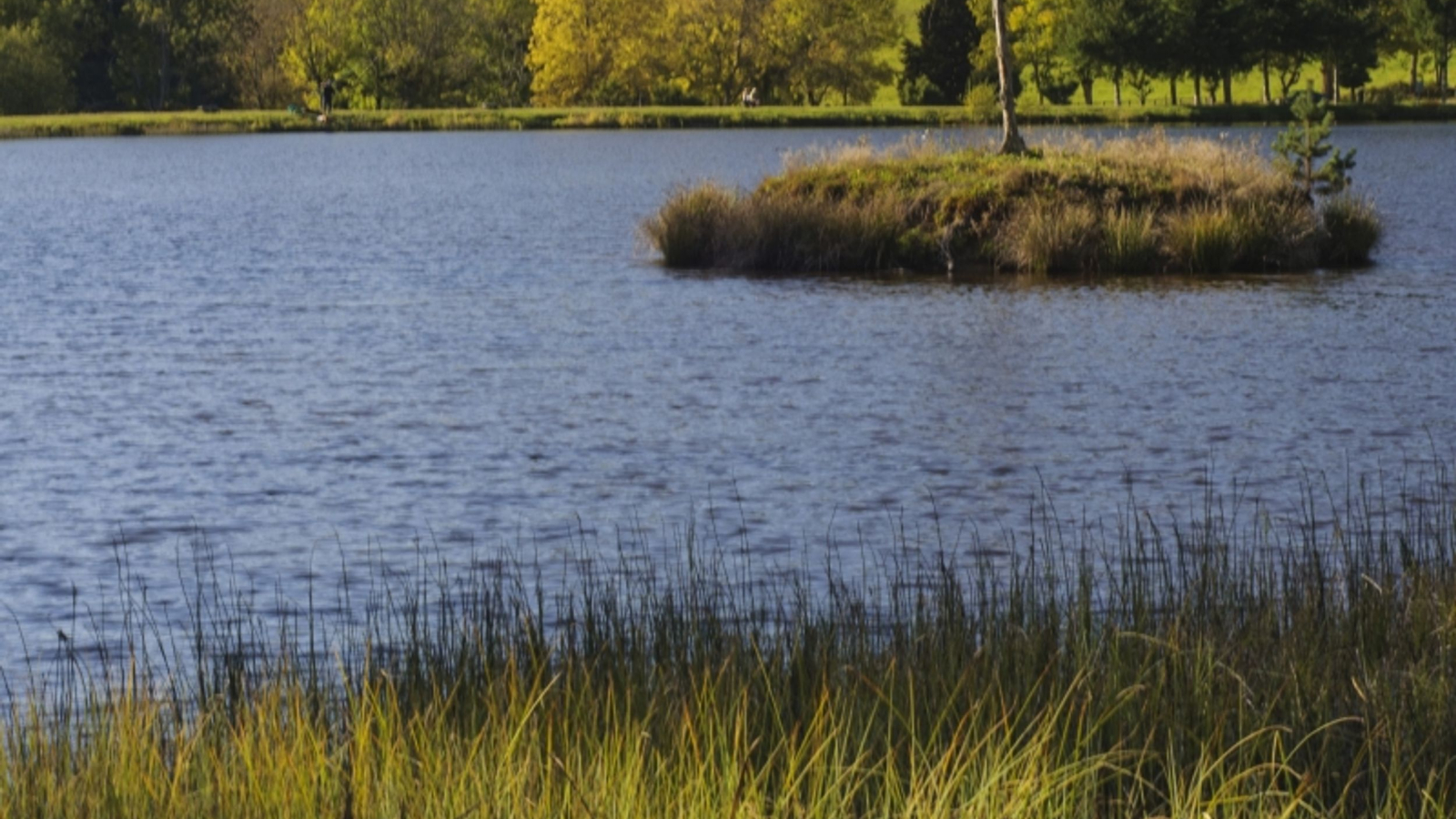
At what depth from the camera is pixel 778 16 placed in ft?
380

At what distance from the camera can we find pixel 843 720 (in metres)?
6.58

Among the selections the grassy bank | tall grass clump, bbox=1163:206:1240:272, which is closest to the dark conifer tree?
tall grass clump, bbox=1163:206:1240:272

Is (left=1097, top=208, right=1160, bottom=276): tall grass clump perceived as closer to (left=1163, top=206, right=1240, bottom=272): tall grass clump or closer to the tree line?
(left=1163, top=206, right=1240, bottom=272): tall grass clump

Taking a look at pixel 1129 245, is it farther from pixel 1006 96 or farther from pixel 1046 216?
pixel 1006 96

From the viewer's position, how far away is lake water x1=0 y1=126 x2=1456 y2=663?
13.7 metres

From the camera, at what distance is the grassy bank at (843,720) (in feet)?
19.1

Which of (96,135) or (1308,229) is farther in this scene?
(96,135)

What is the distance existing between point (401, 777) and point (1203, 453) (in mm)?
10734

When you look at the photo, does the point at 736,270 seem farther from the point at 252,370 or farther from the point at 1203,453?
the point at 1203,453

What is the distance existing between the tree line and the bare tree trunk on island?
5471 cm

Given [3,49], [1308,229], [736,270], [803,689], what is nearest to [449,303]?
[736,270]

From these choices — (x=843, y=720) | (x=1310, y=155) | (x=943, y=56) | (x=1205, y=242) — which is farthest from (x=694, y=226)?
(x=943, y=56)

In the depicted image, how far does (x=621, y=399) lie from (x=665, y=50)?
10069 centimetres

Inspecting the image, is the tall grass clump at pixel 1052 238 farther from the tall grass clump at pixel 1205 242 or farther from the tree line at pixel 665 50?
the tree line at pixel 665 50
